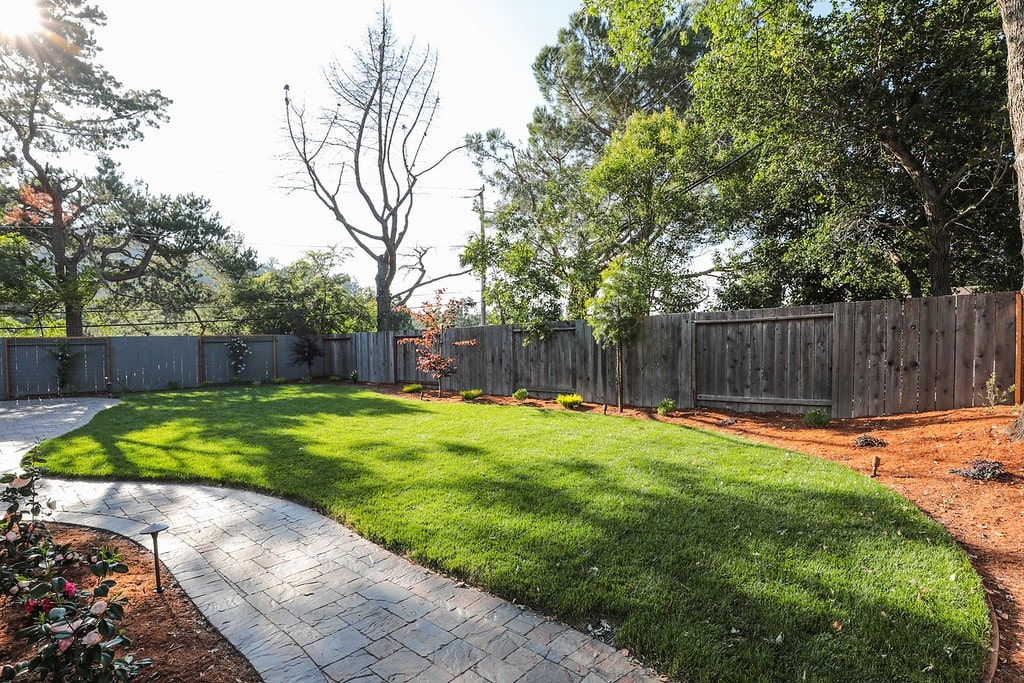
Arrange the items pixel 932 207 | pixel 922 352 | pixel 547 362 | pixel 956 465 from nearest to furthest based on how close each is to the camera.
Answer: pixel 956 465
pixel 922 352
pixel 932 207
pixel 547 362

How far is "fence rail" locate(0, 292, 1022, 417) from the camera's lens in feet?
16.8

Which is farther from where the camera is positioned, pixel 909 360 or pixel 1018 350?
pixel 909 360

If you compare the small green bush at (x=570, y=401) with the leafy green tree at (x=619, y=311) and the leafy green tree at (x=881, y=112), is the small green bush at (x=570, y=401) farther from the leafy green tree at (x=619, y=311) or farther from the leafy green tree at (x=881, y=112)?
the leafy green tree at (x=881, y=112)

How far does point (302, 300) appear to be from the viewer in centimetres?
1628

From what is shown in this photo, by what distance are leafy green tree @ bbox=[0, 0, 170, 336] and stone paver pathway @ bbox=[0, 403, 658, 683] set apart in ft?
43.0

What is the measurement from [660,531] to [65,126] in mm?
18298

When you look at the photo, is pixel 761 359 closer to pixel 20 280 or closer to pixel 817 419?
pixel 817 419

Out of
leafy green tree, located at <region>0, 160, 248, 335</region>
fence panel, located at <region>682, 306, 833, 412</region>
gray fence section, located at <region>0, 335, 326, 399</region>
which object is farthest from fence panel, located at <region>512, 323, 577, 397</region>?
leafy green tree, located at <region>0, 160, 248, 335</region>

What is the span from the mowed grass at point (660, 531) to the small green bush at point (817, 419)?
1455 millimetres

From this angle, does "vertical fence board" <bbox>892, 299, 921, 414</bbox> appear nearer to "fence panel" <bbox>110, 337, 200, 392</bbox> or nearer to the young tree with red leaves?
the young tree with red leaves

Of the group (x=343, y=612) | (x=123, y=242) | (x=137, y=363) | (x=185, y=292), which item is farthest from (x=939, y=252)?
(x=185, y=292)

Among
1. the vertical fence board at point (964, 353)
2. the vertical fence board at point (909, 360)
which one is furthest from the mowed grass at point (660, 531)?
the vertical fence board at point (964, 353)

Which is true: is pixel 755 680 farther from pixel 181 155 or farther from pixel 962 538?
pixel 181 155

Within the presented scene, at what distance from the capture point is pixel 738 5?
744cm
